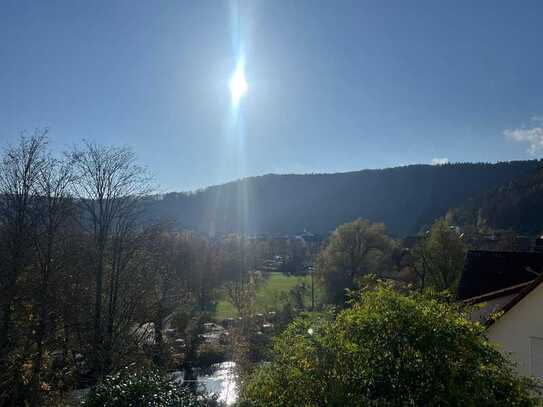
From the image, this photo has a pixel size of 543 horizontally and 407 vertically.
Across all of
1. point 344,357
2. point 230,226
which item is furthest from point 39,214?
point 230,226

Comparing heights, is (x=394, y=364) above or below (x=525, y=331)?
above

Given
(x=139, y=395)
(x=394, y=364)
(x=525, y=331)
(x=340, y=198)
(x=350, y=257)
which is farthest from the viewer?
(x=340, y=198)

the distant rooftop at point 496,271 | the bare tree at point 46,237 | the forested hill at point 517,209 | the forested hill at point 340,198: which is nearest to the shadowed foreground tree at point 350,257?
the distant rooftop at point 496,271

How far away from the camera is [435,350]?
15.5ft

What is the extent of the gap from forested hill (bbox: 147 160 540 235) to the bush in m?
90.1

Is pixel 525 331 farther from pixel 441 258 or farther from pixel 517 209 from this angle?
pixel 517 209

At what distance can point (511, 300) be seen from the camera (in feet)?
35.3

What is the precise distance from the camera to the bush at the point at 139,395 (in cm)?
665

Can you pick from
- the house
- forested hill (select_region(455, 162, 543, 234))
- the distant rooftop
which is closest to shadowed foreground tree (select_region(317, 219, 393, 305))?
the distant rooftop

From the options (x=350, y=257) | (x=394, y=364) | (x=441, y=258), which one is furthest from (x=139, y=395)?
(x=350, y=257)

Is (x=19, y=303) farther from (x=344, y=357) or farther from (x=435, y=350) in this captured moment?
(x=435, y=350)

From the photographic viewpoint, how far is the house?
10219mm

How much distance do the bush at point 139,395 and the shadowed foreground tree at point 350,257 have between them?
34.7 metres

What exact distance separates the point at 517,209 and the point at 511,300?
244ft
